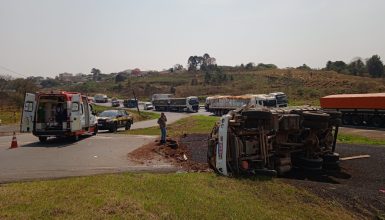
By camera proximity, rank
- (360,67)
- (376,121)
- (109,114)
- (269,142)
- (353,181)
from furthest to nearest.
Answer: (360,67), (376,121), (109,114), (269,142), (353,181)

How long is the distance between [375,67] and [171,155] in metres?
120

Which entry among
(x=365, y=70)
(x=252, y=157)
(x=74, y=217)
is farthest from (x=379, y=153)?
(x=365, y=70)

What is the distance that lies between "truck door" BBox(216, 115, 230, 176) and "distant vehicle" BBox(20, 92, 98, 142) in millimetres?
13006

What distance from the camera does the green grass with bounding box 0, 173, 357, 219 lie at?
7.60m

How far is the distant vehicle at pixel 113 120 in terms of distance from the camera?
31.5m

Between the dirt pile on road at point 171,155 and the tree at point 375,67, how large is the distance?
117 meters

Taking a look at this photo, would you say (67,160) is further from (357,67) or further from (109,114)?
(357,67)

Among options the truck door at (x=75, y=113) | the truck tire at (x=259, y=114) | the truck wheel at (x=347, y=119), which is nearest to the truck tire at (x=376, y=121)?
the truck wheel at (x=347, y=119)

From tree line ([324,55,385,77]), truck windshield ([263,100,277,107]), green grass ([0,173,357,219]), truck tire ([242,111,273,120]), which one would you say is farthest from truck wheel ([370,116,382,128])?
tree line ([324,55,385,77])

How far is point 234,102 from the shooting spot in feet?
193

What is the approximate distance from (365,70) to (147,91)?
2779 inches

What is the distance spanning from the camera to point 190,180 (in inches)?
411

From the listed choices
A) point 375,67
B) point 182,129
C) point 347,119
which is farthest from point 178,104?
Result: point 375,67

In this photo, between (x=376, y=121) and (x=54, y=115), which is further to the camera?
(x=376, y=121)
